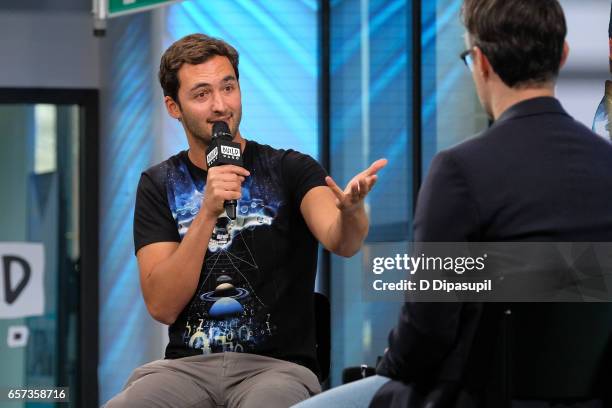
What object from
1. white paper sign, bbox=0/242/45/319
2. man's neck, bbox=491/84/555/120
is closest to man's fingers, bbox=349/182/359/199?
man's neck, bbox=491/84/555/120

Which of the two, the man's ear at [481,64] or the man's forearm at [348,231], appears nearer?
the man's ear at [481,64]

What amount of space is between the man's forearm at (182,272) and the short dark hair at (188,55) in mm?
391

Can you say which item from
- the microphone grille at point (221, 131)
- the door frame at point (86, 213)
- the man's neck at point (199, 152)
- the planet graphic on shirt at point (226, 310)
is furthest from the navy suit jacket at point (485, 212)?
the door frame at point (86, 213)

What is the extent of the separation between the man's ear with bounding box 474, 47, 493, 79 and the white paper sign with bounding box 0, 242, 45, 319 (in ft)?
16.8

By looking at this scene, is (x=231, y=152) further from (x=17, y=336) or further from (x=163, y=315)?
(x=17, y=336)

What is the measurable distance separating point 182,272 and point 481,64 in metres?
0.86

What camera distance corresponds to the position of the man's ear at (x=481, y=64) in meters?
1.62

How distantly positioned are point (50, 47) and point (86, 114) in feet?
1.41

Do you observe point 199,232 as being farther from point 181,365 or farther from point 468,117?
point 468,117

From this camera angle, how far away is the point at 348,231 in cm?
223

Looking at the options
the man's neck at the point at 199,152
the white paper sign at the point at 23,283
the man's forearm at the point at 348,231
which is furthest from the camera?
the white paper sign at the point at 23,283

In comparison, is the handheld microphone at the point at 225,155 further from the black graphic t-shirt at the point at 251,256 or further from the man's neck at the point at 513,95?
the man's neck at the point at 513,95

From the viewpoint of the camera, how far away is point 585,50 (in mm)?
3395

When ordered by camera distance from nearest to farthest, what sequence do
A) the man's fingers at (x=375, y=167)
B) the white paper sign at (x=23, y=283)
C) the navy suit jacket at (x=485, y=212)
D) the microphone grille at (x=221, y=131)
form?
the navy suit jacket at (x=485, y=212) < the man's fingers at (x=375, y=167) < the microphone grille at (x=221, y=131) < the white paper sign at (x=23, y=283)
